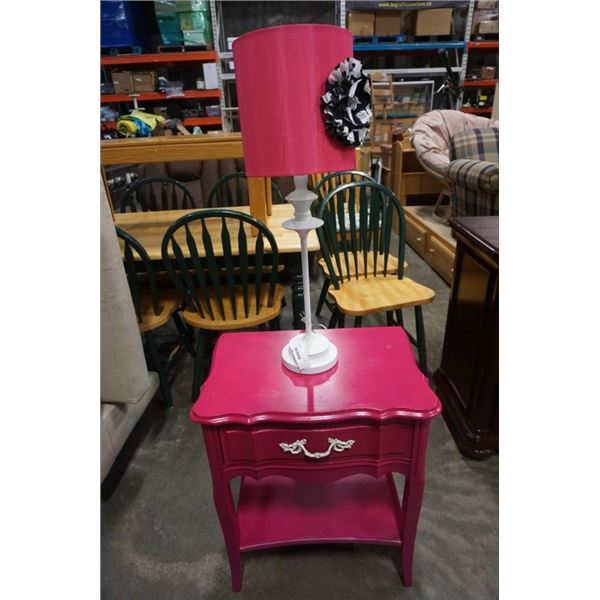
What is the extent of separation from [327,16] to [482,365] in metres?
4.17

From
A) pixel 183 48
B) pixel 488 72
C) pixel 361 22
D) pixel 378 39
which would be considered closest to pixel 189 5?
pixel 183 48

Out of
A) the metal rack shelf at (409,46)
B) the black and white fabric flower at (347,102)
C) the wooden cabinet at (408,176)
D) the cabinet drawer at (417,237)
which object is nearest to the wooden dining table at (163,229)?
the black and white fabric flower at (347,102)

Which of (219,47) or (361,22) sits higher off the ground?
(361,22)

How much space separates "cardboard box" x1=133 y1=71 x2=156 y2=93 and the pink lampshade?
373 centimetres

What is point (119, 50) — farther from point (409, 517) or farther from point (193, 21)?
point (409, 517)

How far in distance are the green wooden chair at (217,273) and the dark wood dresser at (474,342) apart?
689 mm

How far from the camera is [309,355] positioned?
842mm

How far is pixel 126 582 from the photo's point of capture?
1.03m

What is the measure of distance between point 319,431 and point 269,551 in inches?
24.0

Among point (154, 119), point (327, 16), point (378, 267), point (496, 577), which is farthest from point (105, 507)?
point (327, 16)

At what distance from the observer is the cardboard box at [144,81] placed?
3.58m

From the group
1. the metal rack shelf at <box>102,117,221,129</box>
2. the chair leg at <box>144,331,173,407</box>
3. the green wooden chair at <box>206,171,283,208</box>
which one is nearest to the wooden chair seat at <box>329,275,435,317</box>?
the chair leg at <box>144,331,173,407</box>

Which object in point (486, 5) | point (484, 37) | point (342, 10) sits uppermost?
point (486, 5)

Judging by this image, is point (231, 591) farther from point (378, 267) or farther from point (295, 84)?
point (378, 267)
